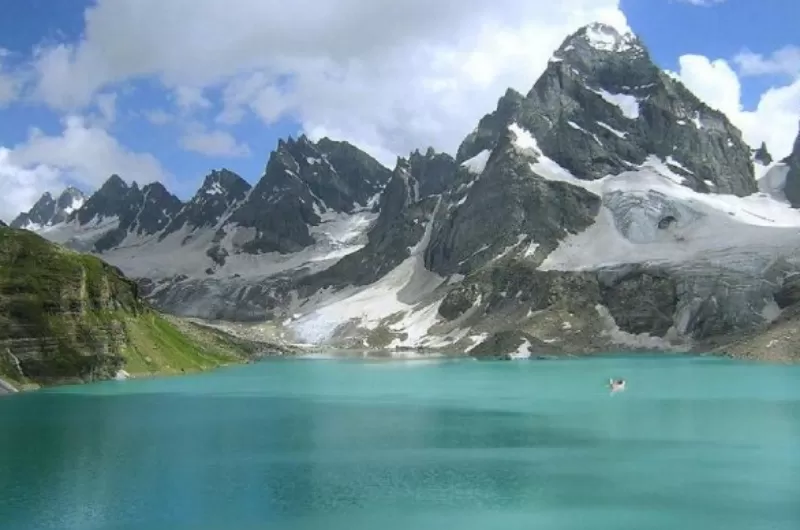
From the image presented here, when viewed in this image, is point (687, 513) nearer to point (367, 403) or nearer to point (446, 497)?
point (446, 497)

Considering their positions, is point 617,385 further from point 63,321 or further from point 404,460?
point 63,321

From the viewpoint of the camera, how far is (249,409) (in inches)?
3664

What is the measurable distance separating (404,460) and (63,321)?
8116 cm

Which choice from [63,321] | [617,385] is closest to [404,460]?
[617,385]

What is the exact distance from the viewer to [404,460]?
57688 mm

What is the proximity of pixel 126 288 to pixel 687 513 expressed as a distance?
422ft

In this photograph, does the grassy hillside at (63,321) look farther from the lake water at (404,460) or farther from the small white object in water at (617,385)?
the small white object in water at (617,385)

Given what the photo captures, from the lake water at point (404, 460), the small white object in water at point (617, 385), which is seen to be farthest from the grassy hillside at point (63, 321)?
the small white object in water at point (617, 385)

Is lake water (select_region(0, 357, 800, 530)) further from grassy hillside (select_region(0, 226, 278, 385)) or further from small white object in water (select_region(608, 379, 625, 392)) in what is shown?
grassy hillside (select_region(0, 226, 278, 385))

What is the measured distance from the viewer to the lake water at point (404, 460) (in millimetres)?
42500

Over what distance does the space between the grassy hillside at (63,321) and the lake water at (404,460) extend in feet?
30.2

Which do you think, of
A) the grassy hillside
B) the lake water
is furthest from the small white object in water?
the grassy hillside

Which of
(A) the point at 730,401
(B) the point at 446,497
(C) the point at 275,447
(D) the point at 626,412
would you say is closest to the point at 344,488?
(B) the point at 446,497

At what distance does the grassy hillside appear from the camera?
117312 millimetres
